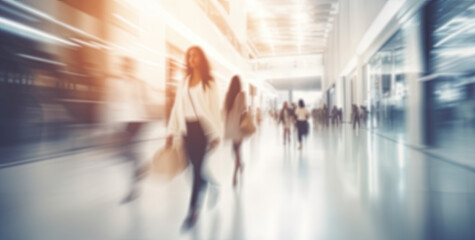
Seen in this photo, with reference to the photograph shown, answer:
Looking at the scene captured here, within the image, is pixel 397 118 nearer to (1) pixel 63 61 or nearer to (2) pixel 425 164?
(2) pixel 425 164

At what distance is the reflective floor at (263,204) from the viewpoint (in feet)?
8.27

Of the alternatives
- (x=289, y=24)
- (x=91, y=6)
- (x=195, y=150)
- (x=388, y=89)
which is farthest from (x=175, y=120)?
(x=289, y=24)

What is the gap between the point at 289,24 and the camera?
91.5 ft

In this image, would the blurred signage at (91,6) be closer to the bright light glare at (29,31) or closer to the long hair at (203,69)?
the bright light glare at (29,31)

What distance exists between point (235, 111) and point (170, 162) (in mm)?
1659

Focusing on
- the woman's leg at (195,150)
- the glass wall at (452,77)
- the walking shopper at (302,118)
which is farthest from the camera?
the walking shopper at (302,118)

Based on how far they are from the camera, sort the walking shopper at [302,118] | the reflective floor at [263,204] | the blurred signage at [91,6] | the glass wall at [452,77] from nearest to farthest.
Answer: the reflective floor at [263,204] < the glass wall at [452,77] < the walking shopper at [302,118] < the blurred signage at [91,6]

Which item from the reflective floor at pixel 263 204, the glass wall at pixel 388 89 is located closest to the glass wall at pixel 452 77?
the reflective floor at pixel 263 204

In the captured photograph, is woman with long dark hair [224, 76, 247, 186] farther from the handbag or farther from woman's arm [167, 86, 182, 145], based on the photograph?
woman's arm [167, 86, 182, 145]

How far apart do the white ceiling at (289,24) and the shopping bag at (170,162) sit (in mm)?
21588

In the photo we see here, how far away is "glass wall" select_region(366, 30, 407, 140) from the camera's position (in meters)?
10.2

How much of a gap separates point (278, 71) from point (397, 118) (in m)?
31.3

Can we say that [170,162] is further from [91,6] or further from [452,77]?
[91,6]

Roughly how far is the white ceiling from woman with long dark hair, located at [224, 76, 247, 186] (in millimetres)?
20021
